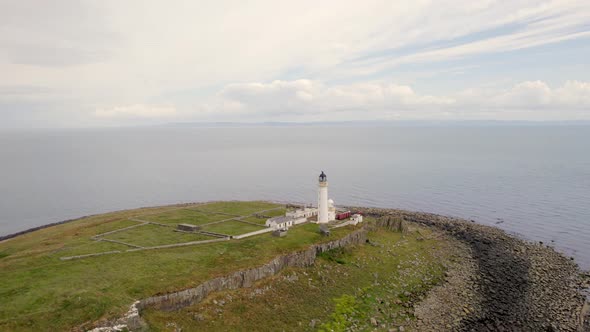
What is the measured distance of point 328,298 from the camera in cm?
3872

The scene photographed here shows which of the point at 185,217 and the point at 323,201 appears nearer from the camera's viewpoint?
the point at 323,201

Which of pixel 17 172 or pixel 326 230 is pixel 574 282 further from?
pixel 17 172

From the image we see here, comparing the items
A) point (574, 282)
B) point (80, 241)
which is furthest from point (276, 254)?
point (574, 282)

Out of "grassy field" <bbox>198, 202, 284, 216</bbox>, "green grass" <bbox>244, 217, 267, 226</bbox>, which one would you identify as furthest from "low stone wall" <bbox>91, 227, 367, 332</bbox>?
"grassy field" <bbox>198, 202, 284, 216</bbox>

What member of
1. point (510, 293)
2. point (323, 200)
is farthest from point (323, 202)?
point (510, 293)

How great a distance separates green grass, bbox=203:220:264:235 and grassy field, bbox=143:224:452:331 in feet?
36.5

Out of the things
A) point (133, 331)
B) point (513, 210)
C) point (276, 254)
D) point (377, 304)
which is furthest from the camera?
point (513, 210)

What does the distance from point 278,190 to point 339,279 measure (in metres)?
65.9

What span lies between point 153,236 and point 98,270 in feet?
39.7

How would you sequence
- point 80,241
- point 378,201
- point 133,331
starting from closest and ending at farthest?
1. point 133,331
2. point 80,241
3. point 378,201

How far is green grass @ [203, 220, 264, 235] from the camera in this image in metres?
50.3

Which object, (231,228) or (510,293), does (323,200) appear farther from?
(510,293)

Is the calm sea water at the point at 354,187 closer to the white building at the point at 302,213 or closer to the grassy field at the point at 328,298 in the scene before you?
the grassy field at the point at 328,298

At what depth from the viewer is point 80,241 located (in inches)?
1811
